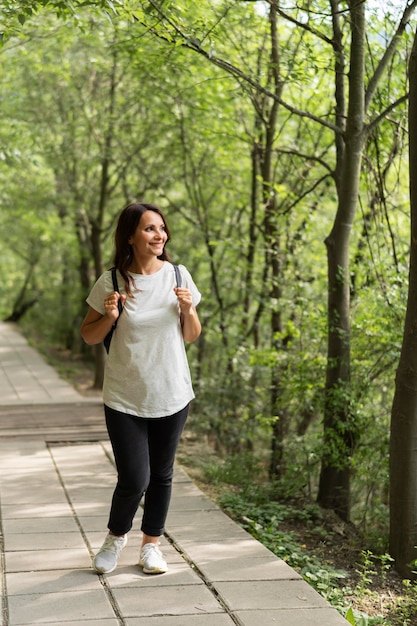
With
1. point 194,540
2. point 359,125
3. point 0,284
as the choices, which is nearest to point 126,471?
point 194,540

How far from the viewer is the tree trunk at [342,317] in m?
5.96

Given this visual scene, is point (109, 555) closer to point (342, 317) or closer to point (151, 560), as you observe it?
point (151, 560)

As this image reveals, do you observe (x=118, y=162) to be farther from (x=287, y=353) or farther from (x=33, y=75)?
(x=287, y=353)

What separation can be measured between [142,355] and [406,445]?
2.10 meters

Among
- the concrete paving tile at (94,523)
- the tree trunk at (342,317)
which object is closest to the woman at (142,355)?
the concrete paving tile at (94,523)

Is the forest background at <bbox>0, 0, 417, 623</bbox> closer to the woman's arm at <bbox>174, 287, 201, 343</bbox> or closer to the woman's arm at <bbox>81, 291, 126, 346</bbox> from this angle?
the woman's arm at <bbox>174, 287, 201, 343</bbox>

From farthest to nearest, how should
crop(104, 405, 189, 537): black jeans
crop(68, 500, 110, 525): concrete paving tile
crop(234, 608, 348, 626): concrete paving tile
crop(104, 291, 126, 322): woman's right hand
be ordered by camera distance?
1. crop(68, 500, 110, 525): concrete paving tile
2. crop(104, 405, 189, 537): black jeans
3. crop(104, 291, 126, 322): woman's right hand
4. crop(234, 608, 348, 626): concrete paving tile

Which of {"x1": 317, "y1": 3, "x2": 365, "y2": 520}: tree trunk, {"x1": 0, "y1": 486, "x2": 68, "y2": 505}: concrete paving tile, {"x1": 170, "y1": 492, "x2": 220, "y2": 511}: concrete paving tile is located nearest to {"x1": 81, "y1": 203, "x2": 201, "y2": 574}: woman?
{"x1": 170, "y1": 492, "x2": 220, "y2": 511}: concrete paving tile

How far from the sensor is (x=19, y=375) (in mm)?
12531

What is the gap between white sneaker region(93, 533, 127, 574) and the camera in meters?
4.09

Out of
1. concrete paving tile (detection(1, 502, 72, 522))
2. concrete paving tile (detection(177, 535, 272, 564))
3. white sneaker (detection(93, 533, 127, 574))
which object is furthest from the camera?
concrete paving tile (detection(1, 502, 72, 522))

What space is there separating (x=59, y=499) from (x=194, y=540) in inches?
50.5

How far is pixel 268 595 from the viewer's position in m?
3.93

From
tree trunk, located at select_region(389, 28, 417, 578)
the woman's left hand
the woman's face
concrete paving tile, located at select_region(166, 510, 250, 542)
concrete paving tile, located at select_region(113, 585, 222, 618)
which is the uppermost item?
the woman's face
